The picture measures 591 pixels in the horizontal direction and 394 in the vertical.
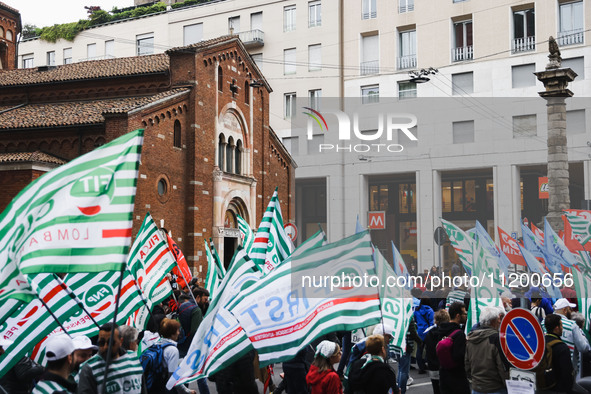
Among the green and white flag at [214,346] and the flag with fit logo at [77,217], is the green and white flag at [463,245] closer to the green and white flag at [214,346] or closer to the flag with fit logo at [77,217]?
the green and white flag at [214,346]

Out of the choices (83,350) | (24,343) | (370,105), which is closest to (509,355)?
(83,350)

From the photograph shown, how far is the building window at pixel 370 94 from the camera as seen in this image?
1697 inches

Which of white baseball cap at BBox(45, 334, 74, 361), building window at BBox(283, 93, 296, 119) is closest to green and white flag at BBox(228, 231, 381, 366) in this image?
white baseball cap at BBox(45, 334, 74, 361)

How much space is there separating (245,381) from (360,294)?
1.83m

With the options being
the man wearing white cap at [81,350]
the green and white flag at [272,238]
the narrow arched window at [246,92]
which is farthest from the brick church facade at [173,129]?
the man wearing white cap at [81,350]

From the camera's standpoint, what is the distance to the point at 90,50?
5409cm

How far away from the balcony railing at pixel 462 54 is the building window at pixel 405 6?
384cm

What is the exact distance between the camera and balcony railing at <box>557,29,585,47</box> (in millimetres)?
37469

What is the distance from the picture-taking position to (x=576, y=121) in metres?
37.2

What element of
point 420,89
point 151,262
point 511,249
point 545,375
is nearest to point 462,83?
point 420,89

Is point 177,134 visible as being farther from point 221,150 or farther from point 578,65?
point 578,65

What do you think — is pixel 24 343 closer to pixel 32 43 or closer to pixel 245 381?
pixel 245 381

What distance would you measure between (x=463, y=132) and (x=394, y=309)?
104 feet

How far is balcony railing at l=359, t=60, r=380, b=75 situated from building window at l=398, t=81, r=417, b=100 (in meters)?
1.81
